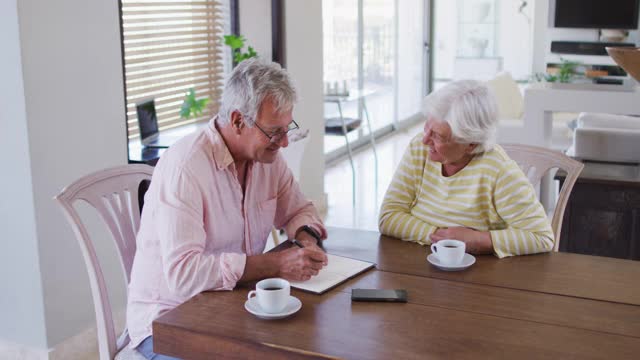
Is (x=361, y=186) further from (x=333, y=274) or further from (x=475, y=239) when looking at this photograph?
(x=333, y=274)

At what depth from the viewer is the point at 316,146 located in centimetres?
508

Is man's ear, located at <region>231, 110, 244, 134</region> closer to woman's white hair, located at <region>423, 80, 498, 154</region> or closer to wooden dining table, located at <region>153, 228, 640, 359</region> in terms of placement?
wooden dining table, located at <region>153, 228, 640, 359</region>

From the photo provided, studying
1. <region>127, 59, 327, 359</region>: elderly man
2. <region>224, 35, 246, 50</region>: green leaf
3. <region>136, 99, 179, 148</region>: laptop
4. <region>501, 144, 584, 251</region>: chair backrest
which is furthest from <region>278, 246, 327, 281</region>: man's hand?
<region>224, 35, 246, 50</region>: green leaf

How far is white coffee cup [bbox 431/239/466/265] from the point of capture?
1988mm

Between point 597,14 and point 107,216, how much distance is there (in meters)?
7.47

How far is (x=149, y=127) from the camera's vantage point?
11.8ft

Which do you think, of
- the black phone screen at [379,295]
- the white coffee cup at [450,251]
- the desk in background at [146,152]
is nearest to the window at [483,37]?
the desk in background at [146,152]

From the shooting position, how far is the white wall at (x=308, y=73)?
4688 mm

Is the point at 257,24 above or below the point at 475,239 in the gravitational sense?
above

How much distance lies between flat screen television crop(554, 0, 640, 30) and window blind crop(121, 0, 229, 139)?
527cm

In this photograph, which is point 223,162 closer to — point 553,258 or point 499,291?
point 499,291

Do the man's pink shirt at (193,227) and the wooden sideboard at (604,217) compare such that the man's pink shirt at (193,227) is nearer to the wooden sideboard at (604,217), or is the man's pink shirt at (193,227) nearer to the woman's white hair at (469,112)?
the woman's white hair at (469,112)

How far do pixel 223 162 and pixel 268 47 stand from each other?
8.64 feet

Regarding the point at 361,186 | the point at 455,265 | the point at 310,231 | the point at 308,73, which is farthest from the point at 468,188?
the point at 361,186
